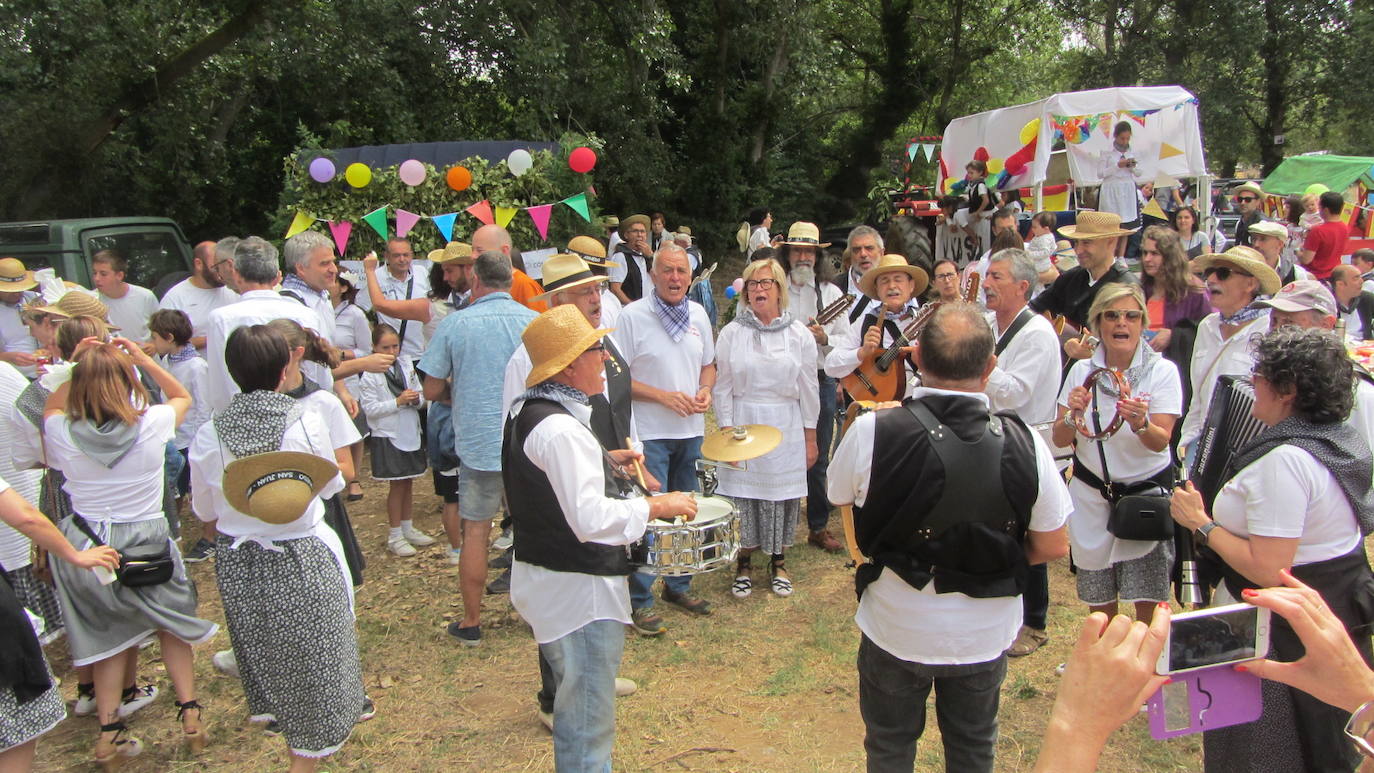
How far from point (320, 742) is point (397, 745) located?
813 millimetres

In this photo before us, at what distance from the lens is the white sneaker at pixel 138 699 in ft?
13.7

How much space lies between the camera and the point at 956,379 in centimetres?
262

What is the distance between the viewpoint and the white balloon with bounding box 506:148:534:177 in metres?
9.09

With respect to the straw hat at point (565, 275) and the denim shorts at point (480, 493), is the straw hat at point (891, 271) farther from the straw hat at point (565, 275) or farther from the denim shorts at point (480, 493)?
the denim shorts at point (480, 493)

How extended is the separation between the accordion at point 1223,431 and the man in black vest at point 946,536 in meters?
0.95

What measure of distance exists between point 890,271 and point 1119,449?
5.57 feet

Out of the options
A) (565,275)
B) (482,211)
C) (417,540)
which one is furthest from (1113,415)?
(482,211)

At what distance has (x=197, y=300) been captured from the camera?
6.32 metres

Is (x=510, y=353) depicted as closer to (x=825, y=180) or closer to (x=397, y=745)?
(x=397, y=745)

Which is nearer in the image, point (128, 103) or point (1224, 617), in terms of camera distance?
point (1224, 617)

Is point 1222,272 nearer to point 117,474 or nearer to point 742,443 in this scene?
point 742,443

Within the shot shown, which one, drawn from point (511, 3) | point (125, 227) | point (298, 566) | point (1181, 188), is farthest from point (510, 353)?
point (1181, 188)

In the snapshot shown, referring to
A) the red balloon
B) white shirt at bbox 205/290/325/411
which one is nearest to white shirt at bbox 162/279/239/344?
white shirt at bbox 205/290/325/411

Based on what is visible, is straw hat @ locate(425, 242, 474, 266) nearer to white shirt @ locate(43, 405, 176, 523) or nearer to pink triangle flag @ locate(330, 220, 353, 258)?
white shirt @ locate(43, 405, 176, 523)
